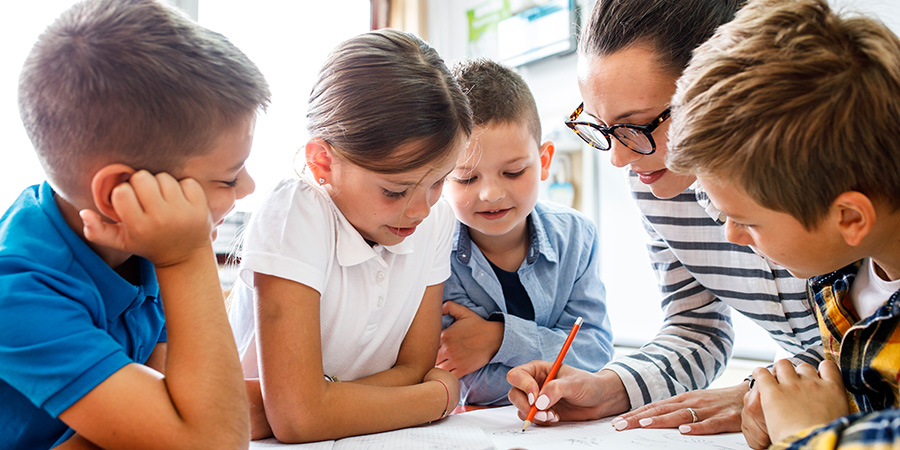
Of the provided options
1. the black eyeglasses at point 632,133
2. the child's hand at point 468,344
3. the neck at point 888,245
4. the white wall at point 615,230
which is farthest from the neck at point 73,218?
the white wall at point 615,230

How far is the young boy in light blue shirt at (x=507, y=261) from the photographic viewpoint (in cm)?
124

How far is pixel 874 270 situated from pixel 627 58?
45 centimetres

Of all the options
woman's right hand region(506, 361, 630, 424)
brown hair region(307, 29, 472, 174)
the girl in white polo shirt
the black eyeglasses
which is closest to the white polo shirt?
the girl in white polo shirt

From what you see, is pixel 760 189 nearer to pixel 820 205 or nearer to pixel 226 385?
pixel 820 205

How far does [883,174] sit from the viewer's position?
25.6 inches

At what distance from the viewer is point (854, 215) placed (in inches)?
26.8

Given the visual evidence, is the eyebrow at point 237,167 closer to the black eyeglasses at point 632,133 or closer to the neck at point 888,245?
the black eyeglasses at point 632,133

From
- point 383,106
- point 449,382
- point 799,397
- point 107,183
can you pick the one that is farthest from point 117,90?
point 799,397

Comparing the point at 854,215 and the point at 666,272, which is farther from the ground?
the point at 854,215

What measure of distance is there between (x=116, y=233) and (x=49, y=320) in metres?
0.11

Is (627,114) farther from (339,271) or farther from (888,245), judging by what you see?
(339,271)

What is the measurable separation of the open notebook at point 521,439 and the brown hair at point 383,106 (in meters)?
0.38

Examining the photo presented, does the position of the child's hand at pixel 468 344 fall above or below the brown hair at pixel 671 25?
below

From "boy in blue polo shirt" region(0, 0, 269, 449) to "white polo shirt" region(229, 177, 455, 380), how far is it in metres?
0.19
